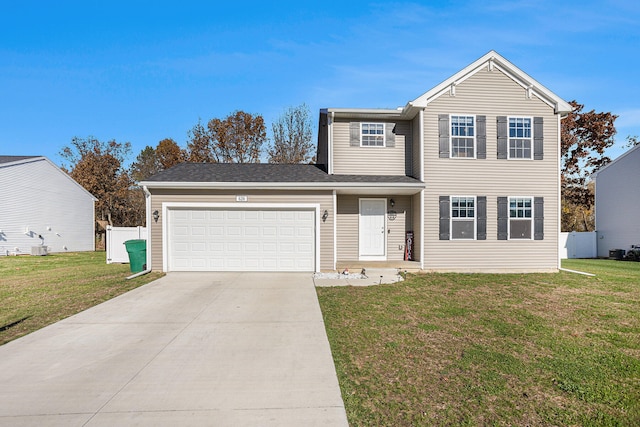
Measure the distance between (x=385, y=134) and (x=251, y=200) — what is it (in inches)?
216

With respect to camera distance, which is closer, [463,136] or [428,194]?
[428,194]

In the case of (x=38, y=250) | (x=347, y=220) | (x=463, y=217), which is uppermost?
(x=463, y=217)

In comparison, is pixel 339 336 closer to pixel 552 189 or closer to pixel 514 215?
pixel 514 215

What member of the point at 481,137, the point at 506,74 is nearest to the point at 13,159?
the point at 481,137

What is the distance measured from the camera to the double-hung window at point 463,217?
11.4 metres

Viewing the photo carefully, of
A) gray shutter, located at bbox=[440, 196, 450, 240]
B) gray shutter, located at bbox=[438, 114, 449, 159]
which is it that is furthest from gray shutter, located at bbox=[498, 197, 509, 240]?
gray shutter, located at bbox=[438, 114, 449, 159]

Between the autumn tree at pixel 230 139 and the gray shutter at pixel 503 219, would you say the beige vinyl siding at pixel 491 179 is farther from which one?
the autumn tree at pixel 230 139

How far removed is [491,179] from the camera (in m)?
11.5

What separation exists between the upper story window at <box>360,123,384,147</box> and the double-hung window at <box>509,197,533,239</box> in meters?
4.99

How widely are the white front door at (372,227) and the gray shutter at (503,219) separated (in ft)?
12.7

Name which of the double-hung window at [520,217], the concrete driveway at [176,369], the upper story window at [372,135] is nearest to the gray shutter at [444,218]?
the double-hung window at [520,217]

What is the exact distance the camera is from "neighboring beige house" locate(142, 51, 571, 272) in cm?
1106

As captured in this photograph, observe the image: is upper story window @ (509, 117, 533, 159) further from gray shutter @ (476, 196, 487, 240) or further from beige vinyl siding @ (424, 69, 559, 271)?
gray shutter @ (476, 196, 487, 240)

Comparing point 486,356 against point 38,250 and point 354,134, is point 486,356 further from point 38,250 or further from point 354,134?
point 38,250
